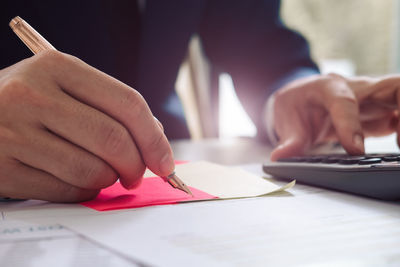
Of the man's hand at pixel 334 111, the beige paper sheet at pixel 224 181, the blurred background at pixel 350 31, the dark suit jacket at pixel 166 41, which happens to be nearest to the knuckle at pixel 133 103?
the beige paper sheet at pixel 224 181

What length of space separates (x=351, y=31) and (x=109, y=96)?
2120 millimetres

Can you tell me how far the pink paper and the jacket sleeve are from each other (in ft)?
1.88

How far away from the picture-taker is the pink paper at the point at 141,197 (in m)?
0.30

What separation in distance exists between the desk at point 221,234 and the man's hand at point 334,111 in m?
0.18

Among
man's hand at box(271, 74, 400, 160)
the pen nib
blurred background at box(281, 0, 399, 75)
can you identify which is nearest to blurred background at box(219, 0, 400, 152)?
blurred background at box(281, 0, 399, 75)

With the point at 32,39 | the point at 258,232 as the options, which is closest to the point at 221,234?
the point at 258,232

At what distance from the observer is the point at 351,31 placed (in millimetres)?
2123

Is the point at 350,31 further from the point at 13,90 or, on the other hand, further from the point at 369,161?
the point at 13,90

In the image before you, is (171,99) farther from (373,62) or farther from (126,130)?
(373,62)

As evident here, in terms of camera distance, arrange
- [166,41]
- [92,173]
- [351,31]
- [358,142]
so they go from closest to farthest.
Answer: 1. [92,173]
2. [358,142]
3. [166,41]
4. [351,31]

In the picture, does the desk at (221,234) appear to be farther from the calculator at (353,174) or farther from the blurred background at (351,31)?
the blurred background at (351,31)

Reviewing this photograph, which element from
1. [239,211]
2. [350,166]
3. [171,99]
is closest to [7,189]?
[239,211]

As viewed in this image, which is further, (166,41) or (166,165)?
(166,41)

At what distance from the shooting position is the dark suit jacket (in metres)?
0.79
